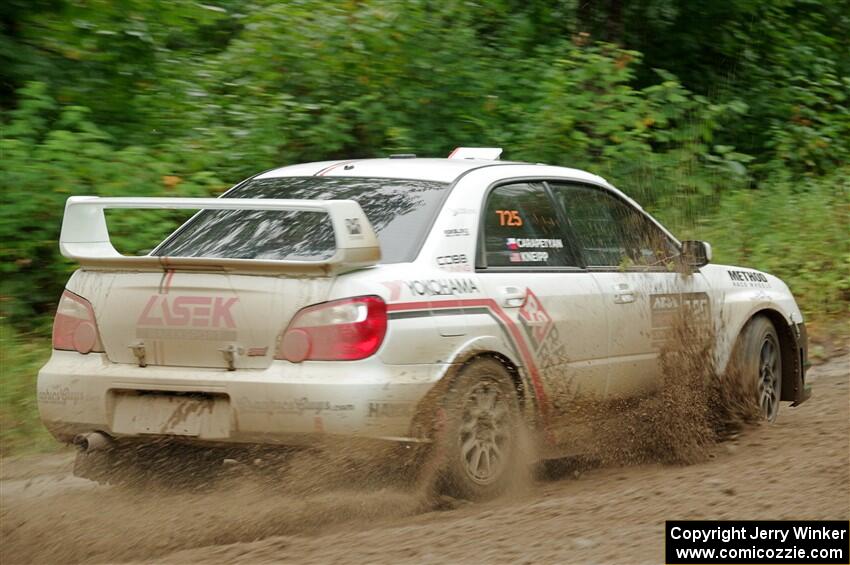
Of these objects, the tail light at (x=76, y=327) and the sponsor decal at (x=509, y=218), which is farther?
the sponsor decal at (x=509, y=218)

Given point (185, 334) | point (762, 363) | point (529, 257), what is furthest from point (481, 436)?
point (762, 363)

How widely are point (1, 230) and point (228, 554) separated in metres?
4.16

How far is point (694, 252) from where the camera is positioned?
6941mm

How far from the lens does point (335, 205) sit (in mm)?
4938

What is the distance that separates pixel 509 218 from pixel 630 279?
0.93 meters

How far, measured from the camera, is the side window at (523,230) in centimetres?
584

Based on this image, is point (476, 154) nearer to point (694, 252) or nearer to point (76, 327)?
point (694, 252)

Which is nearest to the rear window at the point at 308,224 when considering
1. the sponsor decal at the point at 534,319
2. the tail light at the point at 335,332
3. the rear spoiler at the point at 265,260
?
the rear spoiler at the point at 265,260

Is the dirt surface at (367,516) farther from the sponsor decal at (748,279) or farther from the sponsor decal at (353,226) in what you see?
the sponsor decal at (748,279)

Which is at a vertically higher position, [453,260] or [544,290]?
[453,260]

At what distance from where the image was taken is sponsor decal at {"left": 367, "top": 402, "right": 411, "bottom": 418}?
4910 millimetres

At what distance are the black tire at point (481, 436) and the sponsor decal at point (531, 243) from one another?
67 cm

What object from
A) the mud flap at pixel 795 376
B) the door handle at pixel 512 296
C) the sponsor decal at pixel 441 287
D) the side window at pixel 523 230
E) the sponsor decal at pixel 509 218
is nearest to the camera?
the sponsor decal at pixel 441 287

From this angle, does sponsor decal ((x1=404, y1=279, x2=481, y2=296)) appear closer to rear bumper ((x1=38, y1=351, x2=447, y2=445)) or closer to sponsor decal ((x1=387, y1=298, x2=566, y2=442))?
sponsor decal ((x1=387, y1=298, x2=566, y2=442))
